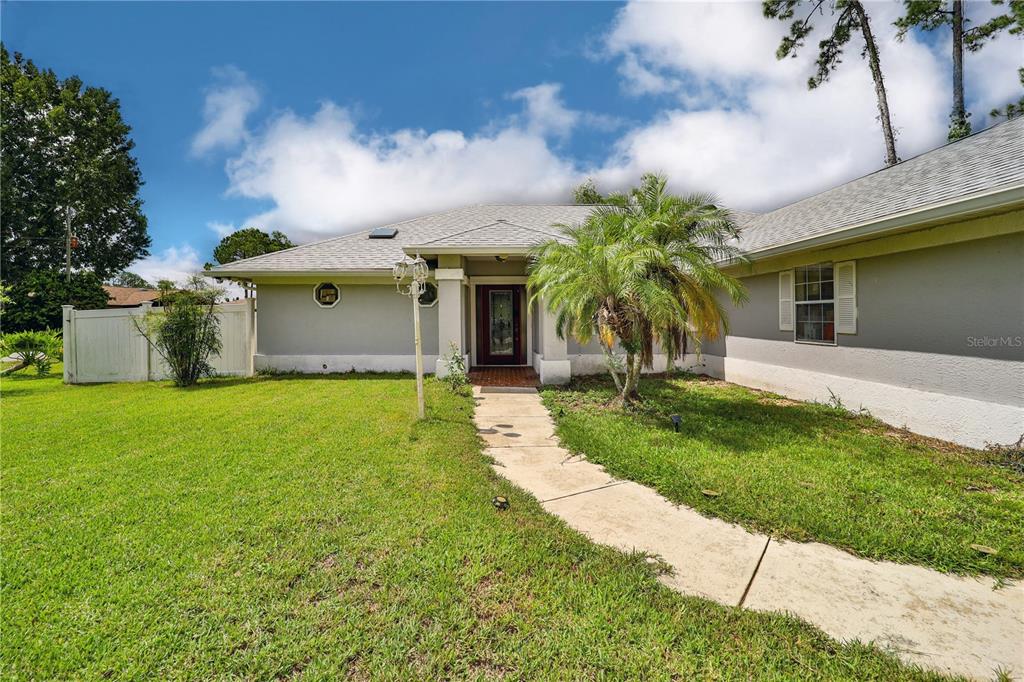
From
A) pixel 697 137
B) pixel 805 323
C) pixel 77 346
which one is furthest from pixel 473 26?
pixel 77 346

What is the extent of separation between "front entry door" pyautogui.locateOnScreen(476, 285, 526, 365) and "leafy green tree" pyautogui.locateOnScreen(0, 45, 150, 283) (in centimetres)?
3229

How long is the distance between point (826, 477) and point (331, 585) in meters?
5.11

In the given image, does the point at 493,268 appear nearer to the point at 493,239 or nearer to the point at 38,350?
the point at 493,239

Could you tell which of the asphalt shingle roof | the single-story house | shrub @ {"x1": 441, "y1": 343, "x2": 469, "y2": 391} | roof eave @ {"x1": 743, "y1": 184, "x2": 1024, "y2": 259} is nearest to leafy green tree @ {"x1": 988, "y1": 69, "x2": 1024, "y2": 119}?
the single-story house

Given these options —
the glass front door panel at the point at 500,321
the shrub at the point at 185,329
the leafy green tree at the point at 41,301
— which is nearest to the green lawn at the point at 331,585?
the shrub at the point at 185,329

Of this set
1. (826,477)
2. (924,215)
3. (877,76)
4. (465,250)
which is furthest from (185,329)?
(877,76)

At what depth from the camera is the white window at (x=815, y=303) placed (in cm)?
798

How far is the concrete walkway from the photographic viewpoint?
2400 mm

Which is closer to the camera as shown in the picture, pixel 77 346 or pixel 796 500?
pixel 796 500

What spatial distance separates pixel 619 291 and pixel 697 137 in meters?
8.26

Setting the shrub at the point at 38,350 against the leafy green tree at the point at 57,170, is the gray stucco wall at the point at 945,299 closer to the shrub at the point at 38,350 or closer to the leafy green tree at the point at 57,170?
the shrub at the point at 38,350

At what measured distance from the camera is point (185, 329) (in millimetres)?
10148

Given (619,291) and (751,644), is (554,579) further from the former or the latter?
(619,291)

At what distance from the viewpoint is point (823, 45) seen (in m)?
15.2
